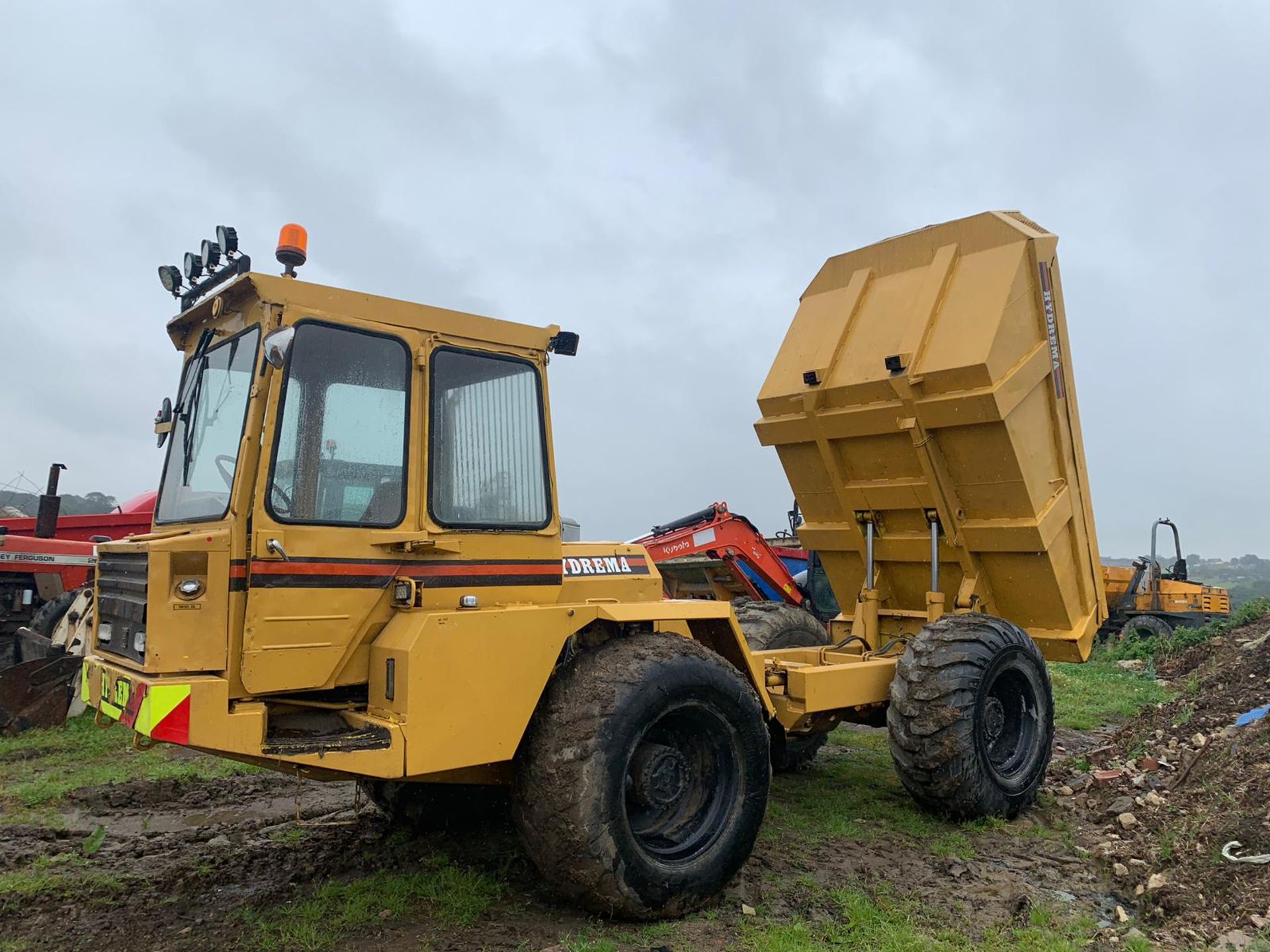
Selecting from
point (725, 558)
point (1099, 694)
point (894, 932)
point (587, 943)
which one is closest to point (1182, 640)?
point (1099, 694)

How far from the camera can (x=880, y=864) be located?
16.0ft

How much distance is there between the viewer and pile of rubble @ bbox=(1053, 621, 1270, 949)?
13.4ft

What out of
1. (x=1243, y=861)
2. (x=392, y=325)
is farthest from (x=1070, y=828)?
(x=392, y=325)

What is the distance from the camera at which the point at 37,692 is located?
8203mm

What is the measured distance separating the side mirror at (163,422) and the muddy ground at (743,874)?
2.24m

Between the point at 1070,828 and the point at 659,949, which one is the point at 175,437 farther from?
the point at 1070,828

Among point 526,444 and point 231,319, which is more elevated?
point 231,319

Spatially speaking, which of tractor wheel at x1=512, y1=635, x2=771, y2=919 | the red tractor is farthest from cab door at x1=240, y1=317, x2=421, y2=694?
the red tractor

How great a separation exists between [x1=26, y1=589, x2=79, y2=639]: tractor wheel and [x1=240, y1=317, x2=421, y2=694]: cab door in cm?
726

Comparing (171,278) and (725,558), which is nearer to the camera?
(171,278)

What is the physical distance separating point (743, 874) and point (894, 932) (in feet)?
2.90

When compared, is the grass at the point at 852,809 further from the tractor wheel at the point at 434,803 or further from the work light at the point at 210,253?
the work light at the point at 210,253

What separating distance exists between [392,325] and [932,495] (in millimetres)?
3734

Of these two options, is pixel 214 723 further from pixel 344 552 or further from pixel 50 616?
pixel 50 616
